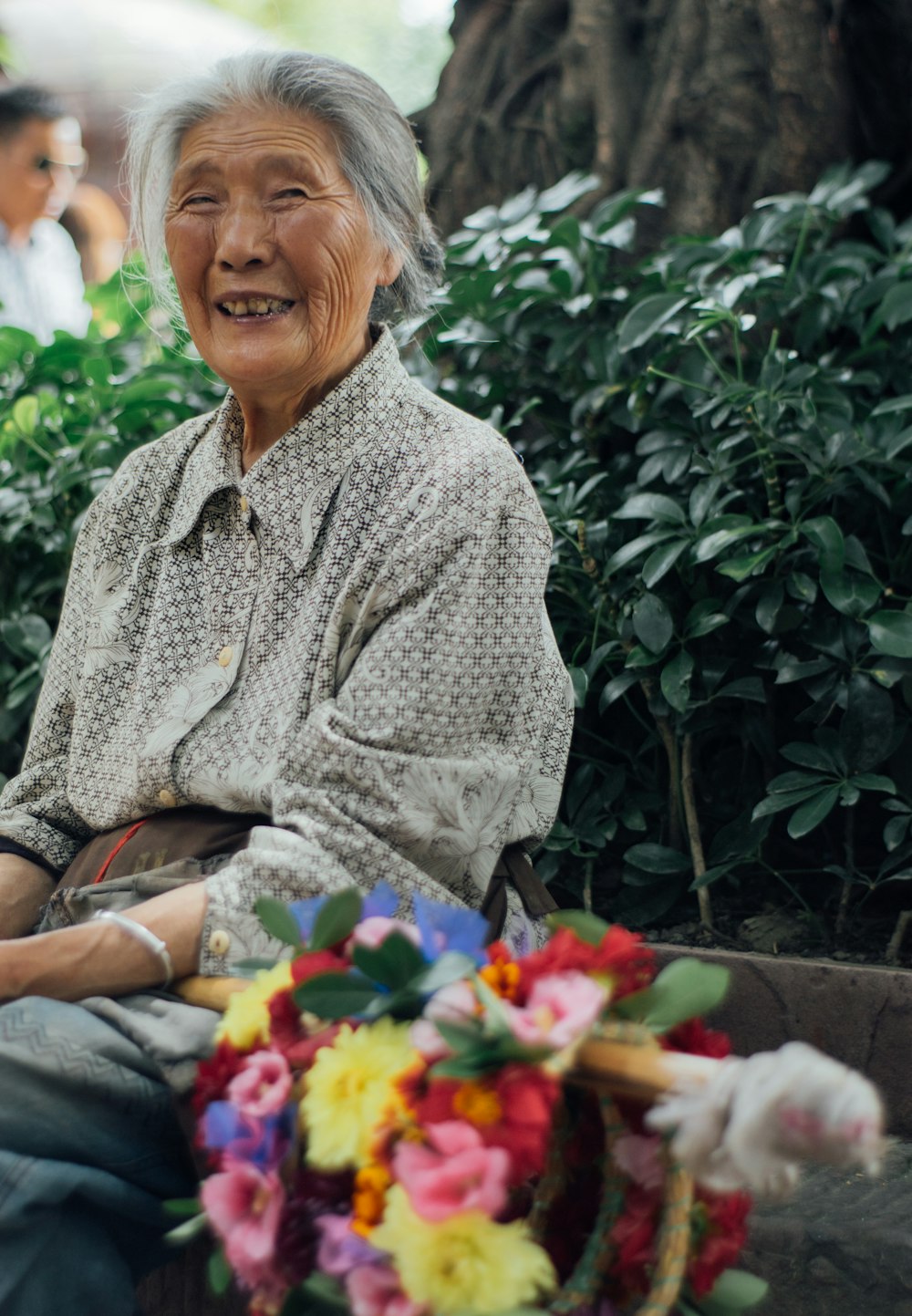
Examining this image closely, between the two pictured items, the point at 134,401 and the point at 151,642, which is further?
the point at 134,401

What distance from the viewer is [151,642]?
183 cm

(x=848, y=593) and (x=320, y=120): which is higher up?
(x=320, y=120)

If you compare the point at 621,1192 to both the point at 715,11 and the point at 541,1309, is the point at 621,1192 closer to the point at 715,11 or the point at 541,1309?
the point at 541,1309

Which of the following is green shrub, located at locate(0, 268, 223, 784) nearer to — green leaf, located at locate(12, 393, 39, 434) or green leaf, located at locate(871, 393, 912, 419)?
green leaf, located at locate(12, 393, 39, 434)

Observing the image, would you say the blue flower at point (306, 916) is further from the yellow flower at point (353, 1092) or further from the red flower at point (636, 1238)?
the red flower at point (636, 1238)

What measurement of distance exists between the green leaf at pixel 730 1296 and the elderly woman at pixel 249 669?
553 mm

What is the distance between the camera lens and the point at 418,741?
154 centimetres

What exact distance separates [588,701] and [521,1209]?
1363 millimetres

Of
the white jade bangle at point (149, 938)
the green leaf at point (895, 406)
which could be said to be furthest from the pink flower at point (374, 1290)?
the green leaf at point (895, 406)

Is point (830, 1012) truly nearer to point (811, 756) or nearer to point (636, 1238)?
point (811, 756)

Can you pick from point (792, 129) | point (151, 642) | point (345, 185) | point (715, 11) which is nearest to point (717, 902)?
point (151, 642)

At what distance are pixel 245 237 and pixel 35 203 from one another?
3583 mm

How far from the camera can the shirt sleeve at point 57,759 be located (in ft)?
6.38

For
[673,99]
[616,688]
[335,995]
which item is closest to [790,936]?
[616,688]
